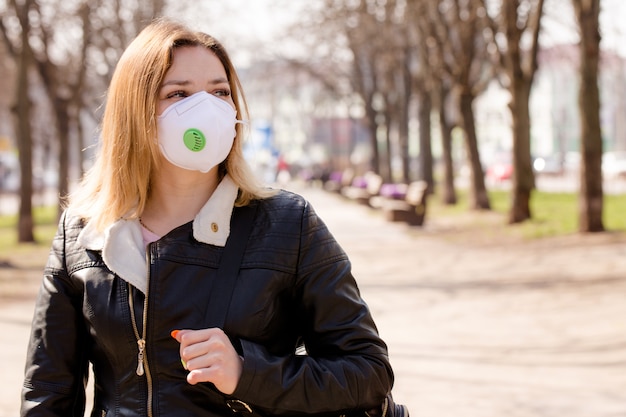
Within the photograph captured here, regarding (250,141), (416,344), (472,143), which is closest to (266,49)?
(472,143)

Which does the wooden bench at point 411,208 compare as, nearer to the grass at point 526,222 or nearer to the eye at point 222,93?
the grass at point 526,222

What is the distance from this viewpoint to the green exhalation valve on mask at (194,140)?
7.93 feet

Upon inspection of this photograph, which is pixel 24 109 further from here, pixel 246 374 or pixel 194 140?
pixel 246 374

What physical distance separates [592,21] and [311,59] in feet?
85.5

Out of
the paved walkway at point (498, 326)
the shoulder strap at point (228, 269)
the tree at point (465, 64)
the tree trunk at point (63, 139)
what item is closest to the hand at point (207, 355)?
the shoulder strap at point (228, 269)

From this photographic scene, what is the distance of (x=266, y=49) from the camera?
39750 mm

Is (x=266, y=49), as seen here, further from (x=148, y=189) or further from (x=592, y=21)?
(x=148, y=189)

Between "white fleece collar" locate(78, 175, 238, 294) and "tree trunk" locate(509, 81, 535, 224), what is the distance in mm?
17451

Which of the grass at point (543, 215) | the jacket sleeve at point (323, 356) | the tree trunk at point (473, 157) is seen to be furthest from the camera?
the tree trunk at point (473, 157)

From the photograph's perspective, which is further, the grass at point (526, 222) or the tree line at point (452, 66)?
the grass at point (526, 222)

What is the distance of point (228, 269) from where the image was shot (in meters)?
2.35

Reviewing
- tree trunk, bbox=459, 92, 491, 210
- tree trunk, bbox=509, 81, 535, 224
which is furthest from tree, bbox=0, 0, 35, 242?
tree trunk, bbox=459, 92, 491, 210

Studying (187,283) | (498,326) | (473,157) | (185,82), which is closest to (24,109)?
(473,157)

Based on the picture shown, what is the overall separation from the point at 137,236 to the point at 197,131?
298 millimetres
